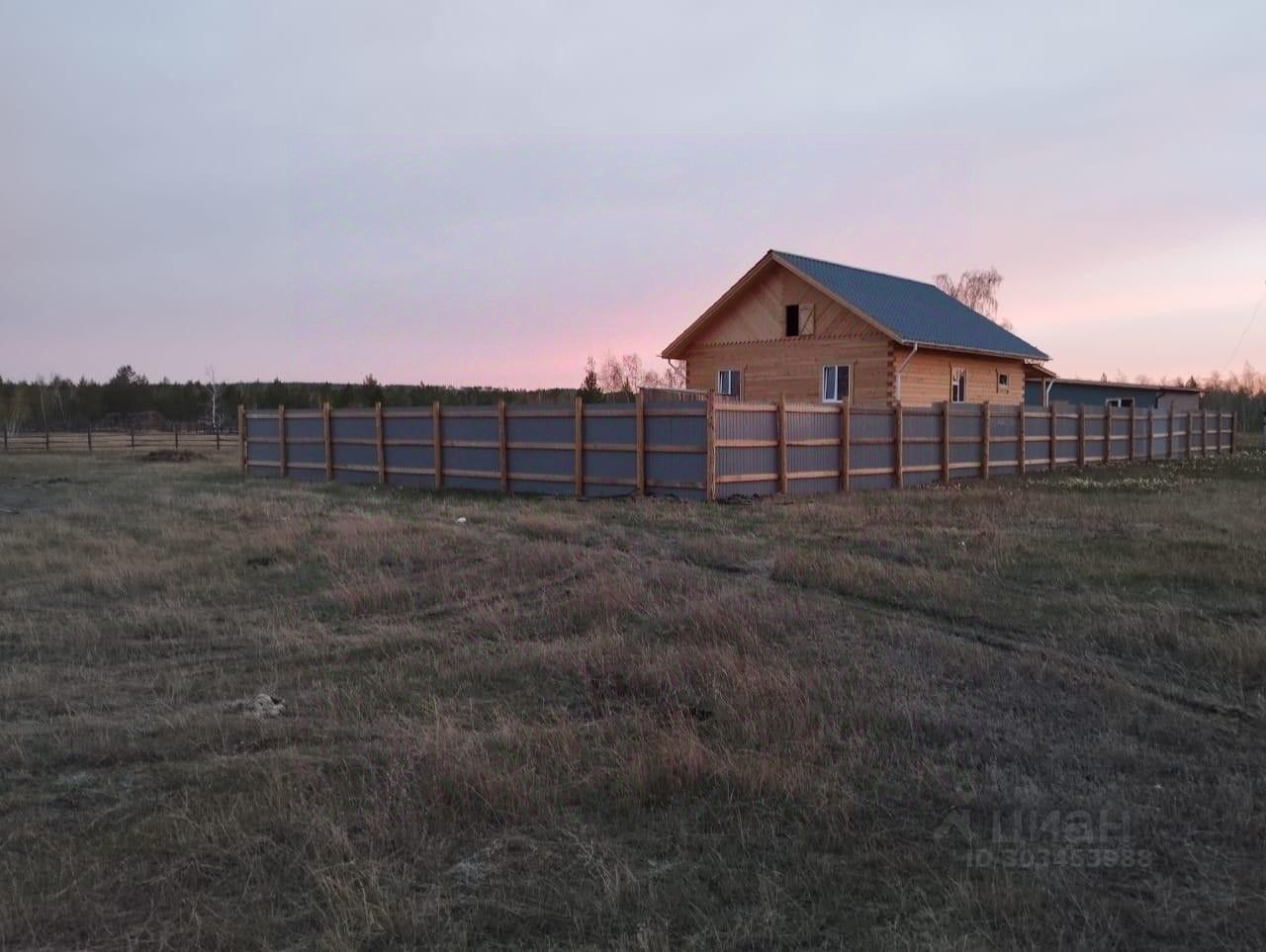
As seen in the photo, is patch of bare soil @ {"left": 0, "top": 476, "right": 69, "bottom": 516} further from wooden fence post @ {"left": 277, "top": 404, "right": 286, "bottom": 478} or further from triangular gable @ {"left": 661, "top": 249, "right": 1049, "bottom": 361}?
triangular gable @ {"left": 661, "top": 249, "right": 1049, "bottom": 361}

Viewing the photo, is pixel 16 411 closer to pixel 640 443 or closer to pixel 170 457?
pixel 170 457

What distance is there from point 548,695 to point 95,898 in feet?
9.65

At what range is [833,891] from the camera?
367cm

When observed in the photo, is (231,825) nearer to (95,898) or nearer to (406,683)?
(95,898)

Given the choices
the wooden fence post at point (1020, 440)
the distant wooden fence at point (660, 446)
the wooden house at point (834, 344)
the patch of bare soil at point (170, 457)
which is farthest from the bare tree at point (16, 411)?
the wooden fence post at point (1020, 440)

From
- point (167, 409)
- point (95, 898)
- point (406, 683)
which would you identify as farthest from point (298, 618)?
point (167, 409)

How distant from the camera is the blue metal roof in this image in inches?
1109

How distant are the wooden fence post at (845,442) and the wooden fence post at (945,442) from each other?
4.03 metres

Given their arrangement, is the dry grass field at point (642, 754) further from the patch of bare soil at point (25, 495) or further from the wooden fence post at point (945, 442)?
Result: the wooden fence post at point (945, 442)

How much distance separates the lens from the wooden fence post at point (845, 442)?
20.9 metres

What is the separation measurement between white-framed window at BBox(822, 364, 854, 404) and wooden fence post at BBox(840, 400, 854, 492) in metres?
7.80

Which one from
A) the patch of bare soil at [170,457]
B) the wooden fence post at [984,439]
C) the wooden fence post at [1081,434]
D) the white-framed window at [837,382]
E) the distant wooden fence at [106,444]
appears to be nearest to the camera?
the wooden fence post at [984,439]

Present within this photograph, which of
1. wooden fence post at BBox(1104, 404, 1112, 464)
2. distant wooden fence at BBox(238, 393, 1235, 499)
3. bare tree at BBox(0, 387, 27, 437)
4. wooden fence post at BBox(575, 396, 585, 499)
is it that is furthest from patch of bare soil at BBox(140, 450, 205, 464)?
bare tree at BBox(0, 387, 27, 437)

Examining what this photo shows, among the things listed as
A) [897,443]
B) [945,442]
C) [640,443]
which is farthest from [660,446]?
[945,442]
